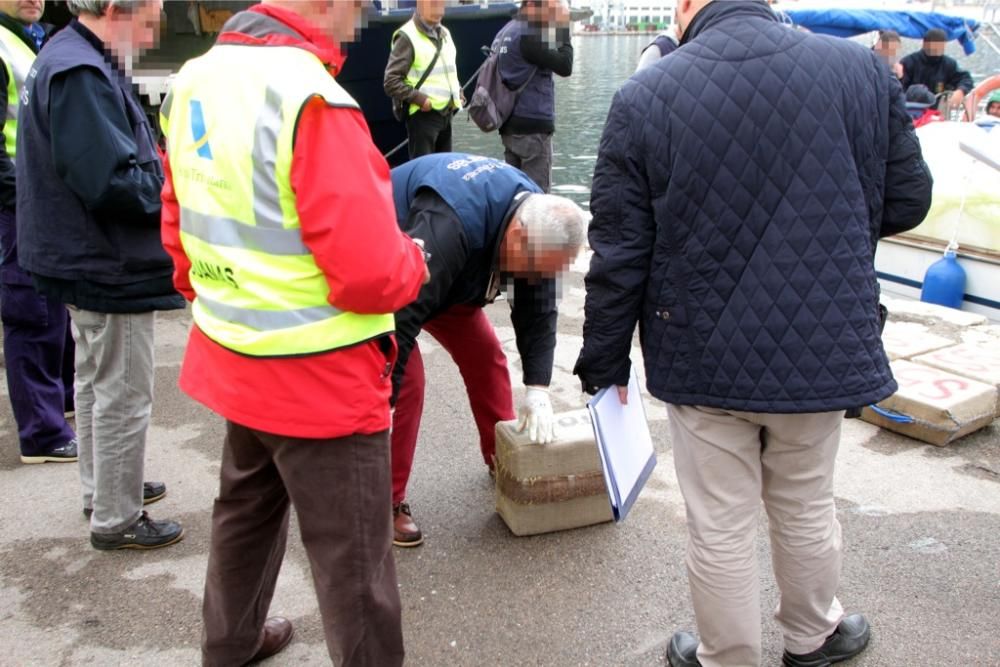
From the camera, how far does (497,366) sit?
3467 mm

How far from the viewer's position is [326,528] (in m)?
2.06

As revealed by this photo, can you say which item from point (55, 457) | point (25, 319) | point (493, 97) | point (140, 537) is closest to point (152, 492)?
point (140, 537)

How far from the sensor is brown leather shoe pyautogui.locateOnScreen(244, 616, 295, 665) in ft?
8.51

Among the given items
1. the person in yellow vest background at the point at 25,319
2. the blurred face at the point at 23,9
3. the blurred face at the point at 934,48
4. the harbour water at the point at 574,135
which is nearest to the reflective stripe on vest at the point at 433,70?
the harbour water at the point at 574,135

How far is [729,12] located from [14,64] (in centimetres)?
278

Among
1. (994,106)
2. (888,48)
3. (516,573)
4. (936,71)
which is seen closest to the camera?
(516,573)

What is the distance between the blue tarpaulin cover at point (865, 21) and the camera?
12.7 meters

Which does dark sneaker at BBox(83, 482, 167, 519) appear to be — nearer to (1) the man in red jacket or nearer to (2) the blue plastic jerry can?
(1) the man in red jacket

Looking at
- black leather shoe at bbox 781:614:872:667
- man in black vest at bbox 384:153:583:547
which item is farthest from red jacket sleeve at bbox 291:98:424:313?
black leather shoe at bbox 781:614:872:667

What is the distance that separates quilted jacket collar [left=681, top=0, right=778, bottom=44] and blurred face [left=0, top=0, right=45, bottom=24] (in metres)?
A: 2.80

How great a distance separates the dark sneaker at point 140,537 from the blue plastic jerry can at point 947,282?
20.5ft

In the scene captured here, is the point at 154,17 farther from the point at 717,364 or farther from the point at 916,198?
the point at 916,198

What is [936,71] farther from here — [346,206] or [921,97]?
Result: [346,206]

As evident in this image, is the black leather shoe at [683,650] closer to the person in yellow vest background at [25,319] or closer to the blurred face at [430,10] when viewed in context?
the person in yellow vest background at [25,319]
